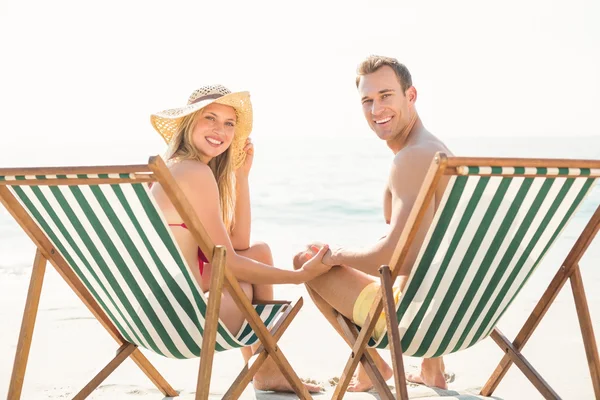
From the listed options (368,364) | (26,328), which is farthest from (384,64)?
(26,328)

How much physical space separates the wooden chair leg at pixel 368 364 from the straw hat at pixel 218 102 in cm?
108

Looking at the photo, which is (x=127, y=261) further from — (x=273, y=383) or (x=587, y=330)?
(x=587, y=330)

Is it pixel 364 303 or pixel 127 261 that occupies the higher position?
pixel 127 261

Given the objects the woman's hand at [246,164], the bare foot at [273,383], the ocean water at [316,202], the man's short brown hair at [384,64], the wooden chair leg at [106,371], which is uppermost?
the man's short brown hair at [384,64]

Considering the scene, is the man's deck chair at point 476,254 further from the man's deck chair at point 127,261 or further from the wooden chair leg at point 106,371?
the wooden chair leg at point 106,371

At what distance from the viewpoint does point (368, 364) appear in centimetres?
321

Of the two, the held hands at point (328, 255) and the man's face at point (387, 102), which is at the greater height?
the man's face at point (387, 102)

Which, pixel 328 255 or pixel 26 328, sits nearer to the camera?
pixel 26 328

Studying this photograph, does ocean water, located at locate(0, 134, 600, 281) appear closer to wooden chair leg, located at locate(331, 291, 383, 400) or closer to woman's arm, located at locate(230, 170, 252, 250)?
woman's arm, located at locate(230, 170, 252, 250)

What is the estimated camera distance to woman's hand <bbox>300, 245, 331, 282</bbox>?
3544 millimetres

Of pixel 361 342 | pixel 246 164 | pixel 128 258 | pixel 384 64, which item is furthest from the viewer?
pixel 246 164

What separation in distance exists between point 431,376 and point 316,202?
14388 mm

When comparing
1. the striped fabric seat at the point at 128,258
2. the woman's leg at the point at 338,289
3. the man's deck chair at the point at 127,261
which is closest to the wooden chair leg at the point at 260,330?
the man's deck chair at the point at 127,261

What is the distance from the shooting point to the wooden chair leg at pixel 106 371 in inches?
125
